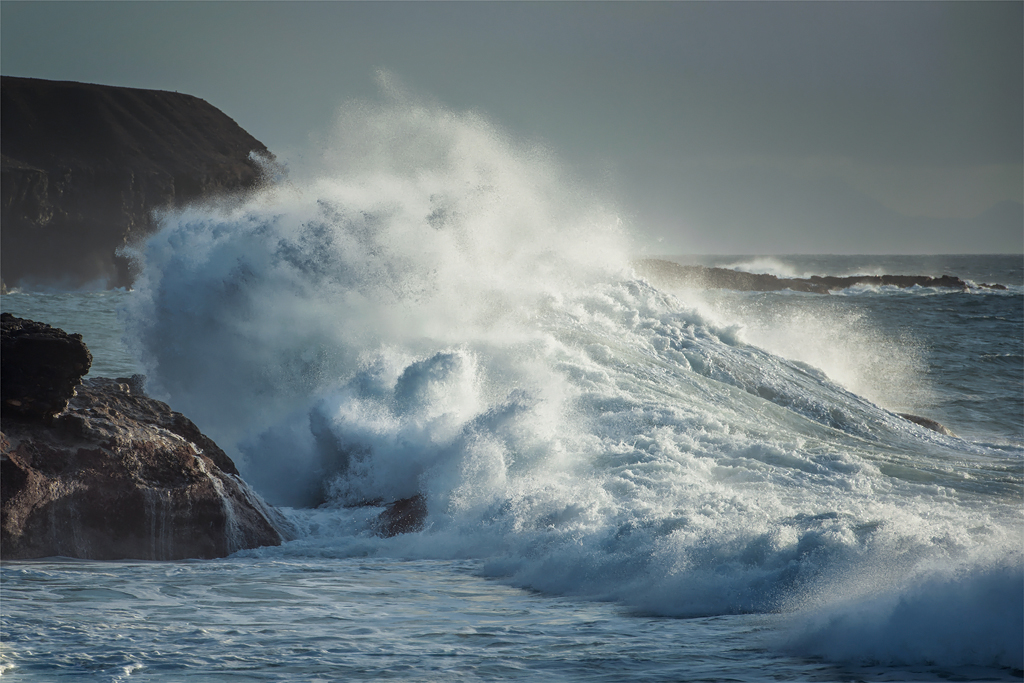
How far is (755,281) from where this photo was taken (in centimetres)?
4888

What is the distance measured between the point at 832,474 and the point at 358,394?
5102mm

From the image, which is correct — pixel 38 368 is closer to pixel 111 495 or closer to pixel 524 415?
pixel 111 495

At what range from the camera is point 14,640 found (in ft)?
14.4

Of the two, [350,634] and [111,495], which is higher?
[111,495]

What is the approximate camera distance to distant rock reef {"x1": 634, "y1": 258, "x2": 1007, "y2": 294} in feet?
151

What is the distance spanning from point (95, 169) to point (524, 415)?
68312mm

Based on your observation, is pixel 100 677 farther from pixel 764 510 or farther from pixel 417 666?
pixel 764 510

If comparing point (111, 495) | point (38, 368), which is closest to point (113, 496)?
point (111, 495)

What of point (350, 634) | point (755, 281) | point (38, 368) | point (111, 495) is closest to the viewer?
point (350, 634)

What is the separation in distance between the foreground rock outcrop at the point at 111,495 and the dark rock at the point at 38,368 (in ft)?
0.20

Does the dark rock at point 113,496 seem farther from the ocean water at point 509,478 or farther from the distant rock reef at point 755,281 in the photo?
the distant rock reef at point 755,281

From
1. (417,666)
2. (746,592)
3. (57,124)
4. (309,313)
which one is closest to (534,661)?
(417,666)

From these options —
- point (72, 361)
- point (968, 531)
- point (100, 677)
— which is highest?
point (72, 361)

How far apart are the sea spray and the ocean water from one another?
1.5 inches
